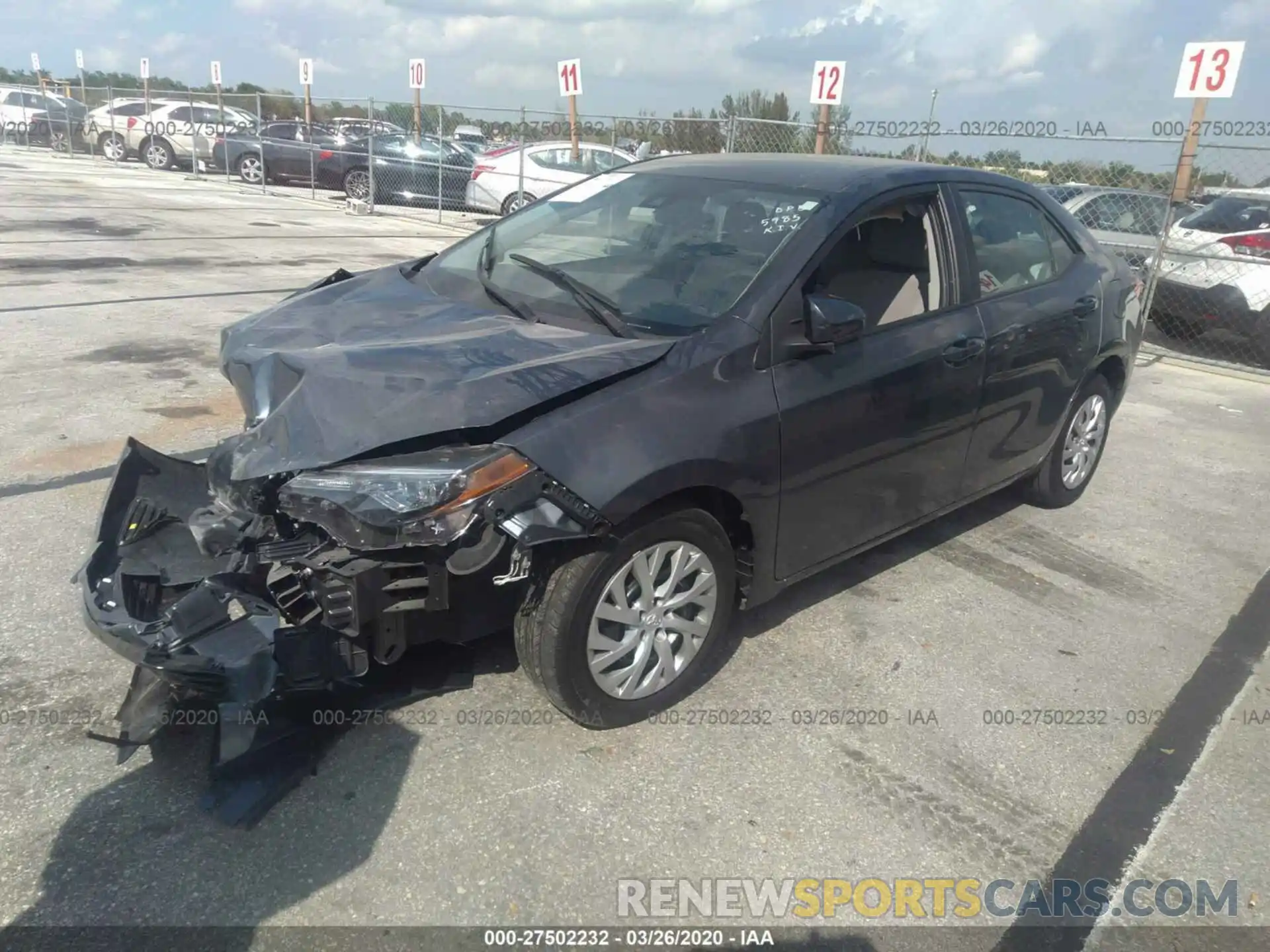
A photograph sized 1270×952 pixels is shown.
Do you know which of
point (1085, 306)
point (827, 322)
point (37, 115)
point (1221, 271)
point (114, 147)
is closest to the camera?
point (827, 322)

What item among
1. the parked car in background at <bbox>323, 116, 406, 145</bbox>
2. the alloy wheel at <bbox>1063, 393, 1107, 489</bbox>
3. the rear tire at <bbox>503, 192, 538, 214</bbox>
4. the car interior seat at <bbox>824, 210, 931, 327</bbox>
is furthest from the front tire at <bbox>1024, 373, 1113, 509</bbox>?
the parked car in background at <bbox>323, 116, 406, 145</bbox>

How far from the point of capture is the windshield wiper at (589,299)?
10.8ft

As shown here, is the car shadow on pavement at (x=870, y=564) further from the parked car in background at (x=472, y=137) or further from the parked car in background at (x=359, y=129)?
the parked car in background at (x=359, y=129)

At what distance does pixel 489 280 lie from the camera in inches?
153

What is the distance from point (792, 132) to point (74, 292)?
912 cm

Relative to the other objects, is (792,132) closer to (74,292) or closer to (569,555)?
(74,292)

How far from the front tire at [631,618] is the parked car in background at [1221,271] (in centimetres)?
857

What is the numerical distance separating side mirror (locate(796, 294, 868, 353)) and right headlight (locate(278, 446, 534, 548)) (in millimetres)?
1188

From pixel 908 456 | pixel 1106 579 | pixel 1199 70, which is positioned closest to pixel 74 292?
pixel 908 456

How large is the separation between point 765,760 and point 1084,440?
3203 mm

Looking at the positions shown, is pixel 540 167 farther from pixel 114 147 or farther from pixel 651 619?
pixel 114 147

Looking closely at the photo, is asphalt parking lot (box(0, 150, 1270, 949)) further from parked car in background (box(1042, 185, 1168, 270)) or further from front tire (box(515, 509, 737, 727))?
parked car in background (box(1042, 185, 1168, 270))

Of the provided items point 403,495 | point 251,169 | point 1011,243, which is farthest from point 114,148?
point 403,495

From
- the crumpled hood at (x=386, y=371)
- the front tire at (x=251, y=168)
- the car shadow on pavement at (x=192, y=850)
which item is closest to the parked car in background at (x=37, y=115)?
the front tire at (x=251, y=168)
